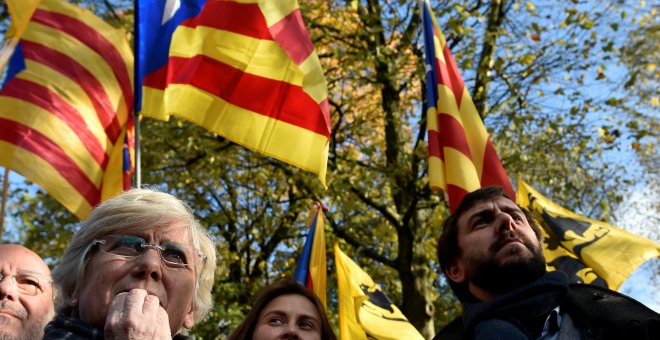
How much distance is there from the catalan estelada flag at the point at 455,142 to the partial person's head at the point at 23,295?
2.49 meters

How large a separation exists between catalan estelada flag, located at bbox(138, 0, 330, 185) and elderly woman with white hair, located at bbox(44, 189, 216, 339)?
97.5 inches

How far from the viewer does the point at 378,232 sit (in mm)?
13094

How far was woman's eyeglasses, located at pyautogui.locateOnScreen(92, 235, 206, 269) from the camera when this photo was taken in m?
2.38

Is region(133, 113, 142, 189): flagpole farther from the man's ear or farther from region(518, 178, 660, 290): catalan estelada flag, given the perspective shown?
region(518, 178, 660, 290): catalan estelada flag

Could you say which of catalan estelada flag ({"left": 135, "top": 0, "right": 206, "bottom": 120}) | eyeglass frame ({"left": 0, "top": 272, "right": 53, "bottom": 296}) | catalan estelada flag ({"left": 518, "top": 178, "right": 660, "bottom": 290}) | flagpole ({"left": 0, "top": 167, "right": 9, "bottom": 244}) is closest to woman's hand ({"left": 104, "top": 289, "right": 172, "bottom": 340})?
eyeglass frame ({"left": 0, "top": 272, "right": 53, "bottom": 296})

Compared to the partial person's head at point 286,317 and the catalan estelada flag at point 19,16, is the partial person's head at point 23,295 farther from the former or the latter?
the catalan estelada flag at point 19,16

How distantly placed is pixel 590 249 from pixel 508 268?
2439 mm

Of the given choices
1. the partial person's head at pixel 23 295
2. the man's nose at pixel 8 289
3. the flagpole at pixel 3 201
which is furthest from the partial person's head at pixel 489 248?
the flagpole at pixel 3 201

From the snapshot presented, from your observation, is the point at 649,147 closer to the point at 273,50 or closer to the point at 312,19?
the point at 312,19

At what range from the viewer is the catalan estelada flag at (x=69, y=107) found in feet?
18.4

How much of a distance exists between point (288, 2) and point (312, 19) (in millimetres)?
6404

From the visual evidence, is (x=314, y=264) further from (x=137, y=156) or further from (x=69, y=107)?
(x=69, y=107)

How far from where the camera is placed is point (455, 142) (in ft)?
17.3

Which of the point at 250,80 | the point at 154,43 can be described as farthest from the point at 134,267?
the point at 154,43
